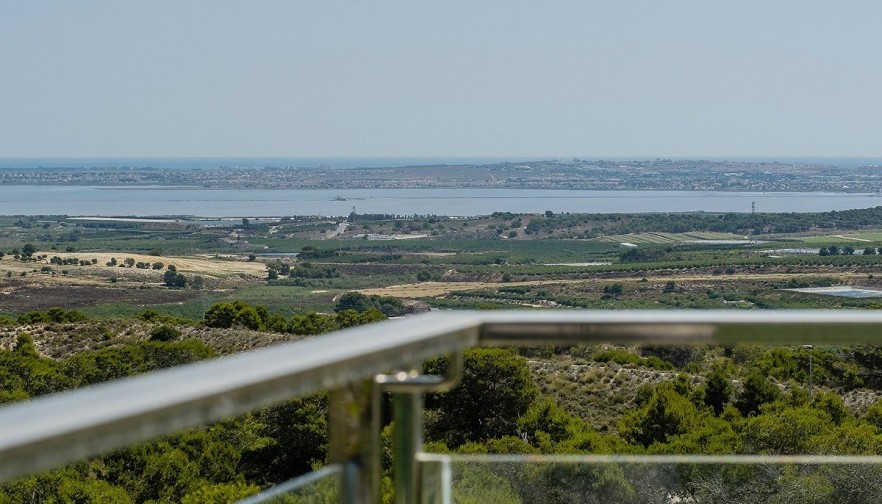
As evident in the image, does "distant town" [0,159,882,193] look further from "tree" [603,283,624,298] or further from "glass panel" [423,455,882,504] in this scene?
"glass panel" [423,455,882,504]

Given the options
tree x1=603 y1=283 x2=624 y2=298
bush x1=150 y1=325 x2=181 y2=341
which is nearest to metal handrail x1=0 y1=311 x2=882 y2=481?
bush x1=150 y1=325 x2=181 y2=341

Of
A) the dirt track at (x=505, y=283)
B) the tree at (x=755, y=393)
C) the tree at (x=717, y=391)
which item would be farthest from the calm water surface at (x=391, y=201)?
the tree at (x=755, y=393)

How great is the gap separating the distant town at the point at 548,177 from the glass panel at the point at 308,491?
398 feet

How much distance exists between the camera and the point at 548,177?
140 meters

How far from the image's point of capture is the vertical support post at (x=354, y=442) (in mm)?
1059

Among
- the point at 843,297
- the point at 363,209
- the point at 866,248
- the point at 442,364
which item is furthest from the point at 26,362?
the point at 363,209

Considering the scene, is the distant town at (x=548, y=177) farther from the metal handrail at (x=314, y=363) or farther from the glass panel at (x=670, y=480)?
the metal handrail at (x=314, y=363)

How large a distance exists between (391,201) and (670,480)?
398 ft

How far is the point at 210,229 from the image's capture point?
88500 mm

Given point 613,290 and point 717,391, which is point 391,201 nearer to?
point 613,290

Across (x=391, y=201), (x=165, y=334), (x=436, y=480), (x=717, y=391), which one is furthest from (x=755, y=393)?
(x=391, y=201)

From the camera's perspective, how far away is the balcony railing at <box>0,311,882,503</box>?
670 mm

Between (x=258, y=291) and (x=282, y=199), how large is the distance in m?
75.2

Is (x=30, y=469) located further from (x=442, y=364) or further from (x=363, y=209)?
(x=363, y=209)
